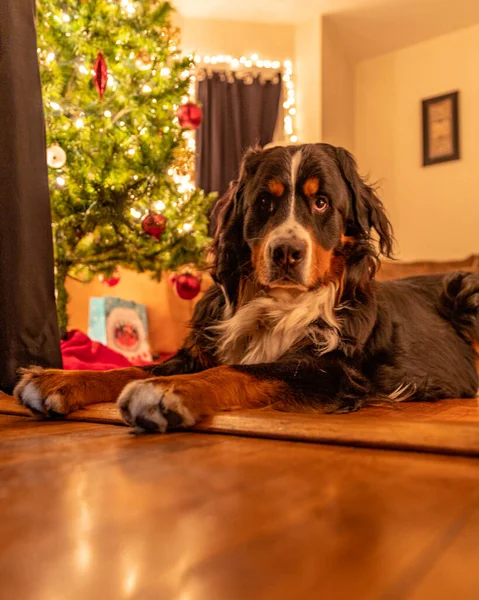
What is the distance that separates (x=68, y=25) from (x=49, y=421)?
265 cm

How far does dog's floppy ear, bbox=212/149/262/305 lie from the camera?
207 centimetres

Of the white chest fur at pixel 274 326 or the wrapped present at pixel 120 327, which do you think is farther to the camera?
the wrapped present at pixel 120 327

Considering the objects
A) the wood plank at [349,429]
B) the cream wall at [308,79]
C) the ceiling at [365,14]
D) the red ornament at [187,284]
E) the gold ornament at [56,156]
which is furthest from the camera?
the cream wall at [308,79]

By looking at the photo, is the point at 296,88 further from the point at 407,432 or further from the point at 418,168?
the point at 407,432

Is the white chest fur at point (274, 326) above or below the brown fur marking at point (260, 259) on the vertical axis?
below

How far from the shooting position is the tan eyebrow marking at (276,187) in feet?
6.36

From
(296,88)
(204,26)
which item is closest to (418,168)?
(296,88)

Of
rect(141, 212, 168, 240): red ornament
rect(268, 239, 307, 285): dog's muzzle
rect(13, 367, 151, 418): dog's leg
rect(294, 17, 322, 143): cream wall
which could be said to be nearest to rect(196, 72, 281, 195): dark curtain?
rect(294, 17, 322, 143): cream wall

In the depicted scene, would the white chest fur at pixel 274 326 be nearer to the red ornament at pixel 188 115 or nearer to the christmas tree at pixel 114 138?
the christmas tree at pixel 114 138

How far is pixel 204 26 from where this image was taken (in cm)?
645

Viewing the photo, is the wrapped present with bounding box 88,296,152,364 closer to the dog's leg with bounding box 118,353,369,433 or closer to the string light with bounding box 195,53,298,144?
the dog's leg with bounding box 118,353,369,433

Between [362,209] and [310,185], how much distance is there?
241mm

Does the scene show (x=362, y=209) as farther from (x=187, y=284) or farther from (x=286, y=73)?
(x=286, y=73)

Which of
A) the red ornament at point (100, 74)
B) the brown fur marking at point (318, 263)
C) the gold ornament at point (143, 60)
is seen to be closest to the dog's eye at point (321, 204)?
the brown fur marking at point (318, 263)
